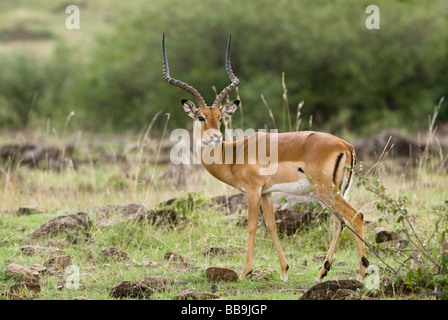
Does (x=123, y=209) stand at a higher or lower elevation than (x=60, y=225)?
higher

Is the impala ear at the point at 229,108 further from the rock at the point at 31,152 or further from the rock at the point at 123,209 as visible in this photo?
the rock at the point at 31,152

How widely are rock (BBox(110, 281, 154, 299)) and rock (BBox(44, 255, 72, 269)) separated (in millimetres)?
1280

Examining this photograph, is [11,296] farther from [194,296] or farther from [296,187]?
[296,187]

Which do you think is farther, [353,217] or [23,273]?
[23,273]

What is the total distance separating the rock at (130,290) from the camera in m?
6.12

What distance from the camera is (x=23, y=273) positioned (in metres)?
6.66

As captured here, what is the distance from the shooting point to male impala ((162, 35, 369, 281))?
6.43 m

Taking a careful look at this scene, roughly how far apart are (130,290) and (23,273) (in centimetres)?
124

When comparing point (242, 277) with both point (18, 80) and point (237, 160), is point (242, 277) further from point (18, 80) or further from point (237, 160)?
point (18, 80)

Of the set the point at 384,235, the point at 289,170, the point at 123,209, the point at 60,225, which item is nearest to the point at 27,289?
the point at 60,225
